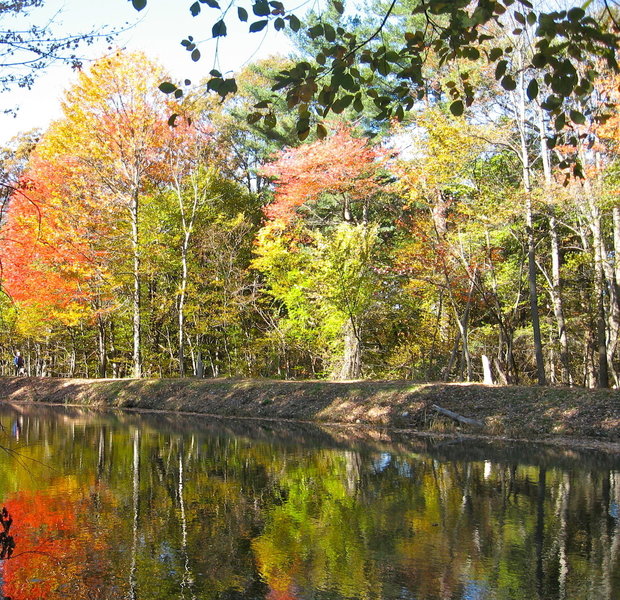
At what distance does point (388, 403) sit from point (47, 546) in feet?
34.1

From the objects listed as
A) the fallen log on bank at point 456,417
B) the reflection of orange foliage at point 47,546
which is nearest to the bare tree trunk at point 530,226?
the fallen log on bank at point 456,417

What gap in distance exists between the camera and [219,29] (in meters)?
3.36

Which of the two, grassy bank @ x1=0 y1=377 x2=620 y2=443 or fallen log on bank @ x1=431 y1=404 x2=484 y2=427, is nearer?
grassy bank @ x1=0 y1=377 x2=620 y2=443

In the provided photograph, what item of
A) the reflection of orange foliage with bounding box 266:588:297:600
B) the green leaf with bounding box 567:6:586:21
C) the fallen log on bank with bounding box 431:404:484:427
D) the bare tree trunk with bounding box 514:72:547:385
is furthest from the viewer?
the bare tree trunk with bounding box 514:72:547:385

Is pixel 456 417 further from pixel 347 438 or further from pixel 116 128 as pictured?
pixel 116 128

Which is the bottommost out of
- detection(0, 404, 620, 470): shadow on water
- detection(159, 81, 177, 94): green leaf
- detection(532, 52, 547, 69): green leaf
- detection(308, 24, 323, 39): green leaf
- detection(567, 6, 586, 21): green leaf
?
detection(0, 404, 620, 470): shadow on water

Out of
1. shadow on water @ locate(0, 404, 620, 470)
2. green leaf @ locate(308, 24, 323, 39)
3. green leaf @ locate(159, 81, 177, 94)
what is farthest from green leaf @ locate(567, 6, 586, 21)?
shadow on water @ locate(0, 404, 620, 470)

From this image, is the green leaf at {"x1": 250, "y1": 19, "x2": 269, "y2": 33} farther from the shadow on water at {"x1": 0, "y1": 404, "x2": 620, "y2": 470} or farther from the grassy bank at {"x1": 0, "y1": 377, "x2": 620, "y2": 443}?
the shadow on water at {"x1": 0, "y1": 404, "x2": 620, "y2": 470}

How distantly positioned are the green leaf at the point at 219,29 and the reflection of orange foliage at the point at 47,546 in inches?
156

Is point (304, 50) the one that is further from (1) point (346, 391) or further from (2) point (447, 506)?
(2) point (447, 506)

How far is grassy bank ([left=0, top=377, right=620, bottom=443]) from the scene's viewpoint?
1298cm

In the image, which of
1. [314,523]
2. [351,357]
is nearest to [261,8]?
[314,523]

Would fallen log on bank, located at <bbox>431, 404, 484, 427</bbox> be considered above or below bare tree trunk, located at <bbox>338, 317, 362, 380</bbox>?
below

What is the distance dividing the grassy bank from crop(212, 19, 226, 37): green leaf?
7.62 m
